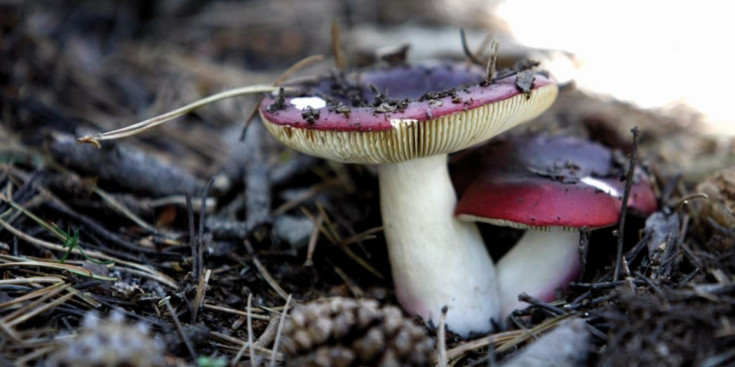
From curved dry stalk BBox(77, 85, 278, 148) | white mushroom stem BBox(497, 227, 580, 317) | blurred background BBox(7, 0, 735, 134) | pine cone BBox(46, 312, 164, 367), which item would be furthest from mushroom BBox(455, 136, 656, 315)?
blurred background BBox(7, 0, 735, 134)

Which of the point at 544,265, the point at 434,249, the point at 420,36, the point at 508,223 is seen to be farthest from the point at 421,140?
the point at 420,36

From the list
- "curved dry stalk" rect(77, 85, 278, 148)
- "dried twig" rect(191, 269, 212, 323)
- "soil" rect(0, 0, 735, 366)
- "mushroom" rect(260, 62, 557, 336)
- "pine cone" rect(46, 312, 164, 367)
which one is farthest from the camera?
"curved dry stalk" rect(77, 85, 278, 148)

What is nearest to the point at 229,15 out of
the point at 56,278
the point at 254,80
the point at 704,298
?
the point at 254,80

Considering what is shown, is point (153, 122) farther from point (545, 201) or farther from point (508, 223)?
point (545, 201)

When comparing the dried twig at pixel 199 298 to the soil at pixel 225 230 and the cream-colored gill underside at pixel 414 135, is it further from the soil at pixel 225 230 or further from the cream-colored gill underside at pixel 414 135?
the cream-colored gill underside at pixel 414 135

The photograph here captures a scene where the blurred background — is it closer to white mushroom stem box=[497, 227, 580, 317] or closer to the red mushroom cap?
the red mushroom cap

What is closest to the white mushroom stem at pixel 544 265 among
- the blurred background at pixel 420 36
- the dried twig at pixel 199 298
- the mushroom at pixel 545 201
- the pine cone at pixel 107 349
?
the mushroom at pixel 545 201
